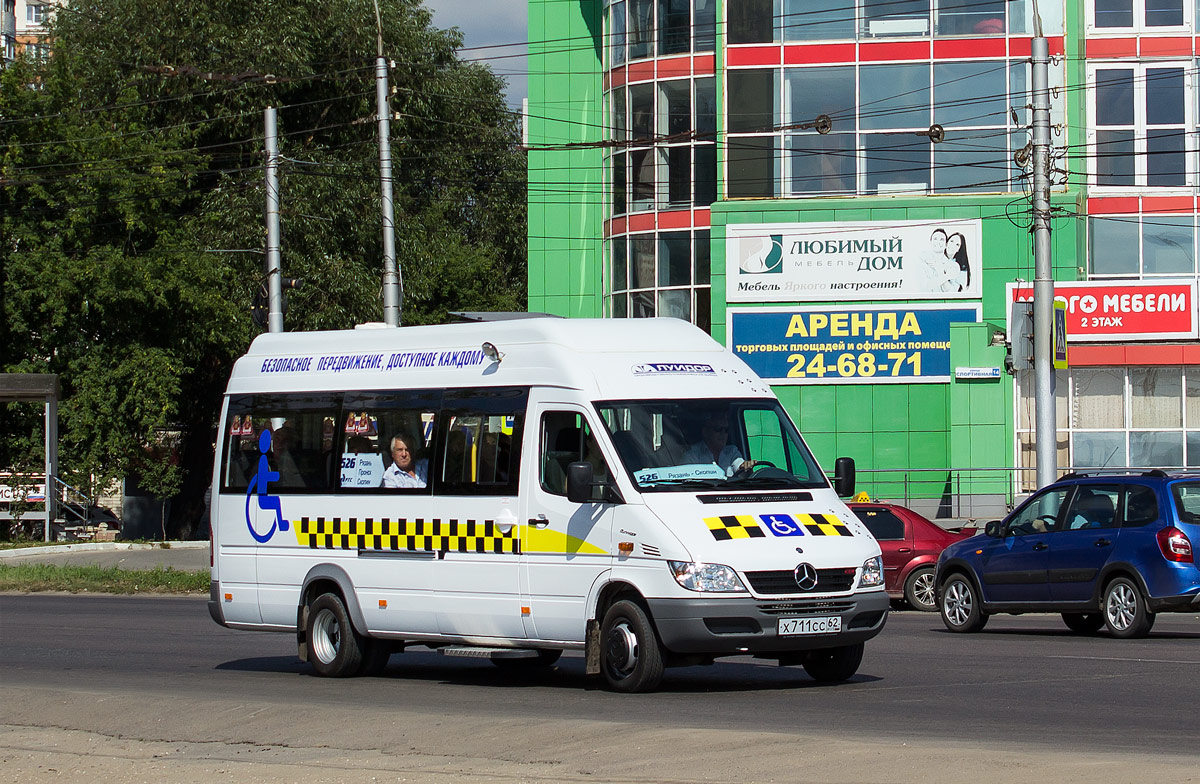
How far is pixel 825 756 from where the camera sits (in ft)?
27.9

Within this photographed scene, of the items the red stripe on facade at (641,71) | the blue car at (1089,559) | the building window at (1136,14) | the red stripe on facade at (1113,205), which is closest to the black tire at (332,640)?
the blue car at (1089,559)

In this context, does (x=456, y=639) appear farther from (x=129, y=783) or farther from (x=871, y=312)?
(x=871, y=312)

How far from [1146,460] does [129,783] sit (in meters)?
32.5

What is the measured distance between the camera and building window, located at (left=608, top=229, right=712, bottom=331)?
4028cm

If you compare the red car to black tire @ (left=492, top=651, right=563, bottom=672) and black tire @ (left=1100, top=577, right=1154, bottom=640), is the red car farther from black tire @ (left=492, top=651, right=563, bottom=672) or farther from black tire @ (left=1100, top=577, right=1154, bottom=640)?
black tire @ (left=492, top=651, right=563, bottom=672)

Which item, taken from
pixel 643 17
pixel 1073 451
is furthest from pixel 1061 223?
pixel 643 17

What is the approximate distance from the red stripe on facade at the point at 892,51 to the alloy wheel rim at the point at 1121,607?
953 inches

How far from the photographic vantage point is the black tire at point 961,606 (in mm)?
18188

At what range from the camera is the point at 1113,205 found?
38219mm

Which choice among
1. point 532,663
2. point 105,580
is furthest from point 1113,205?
point 532,663

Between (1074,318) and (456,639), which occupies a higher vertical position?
(1074,318)

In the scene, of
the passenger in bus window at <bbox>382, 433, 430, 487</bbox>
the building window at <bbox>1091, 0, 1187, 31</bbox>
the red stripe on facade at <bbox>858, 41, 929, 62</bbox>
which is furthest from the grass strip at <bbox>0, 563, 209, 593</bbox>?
the building window at <bbox>1091, 0, 1187, 31</bbox>

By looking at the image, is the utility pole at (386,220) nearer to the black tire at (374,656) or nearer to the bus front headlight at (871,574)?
the black tire at (374,656)

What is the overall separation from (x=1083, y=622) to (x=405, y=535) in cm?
832
